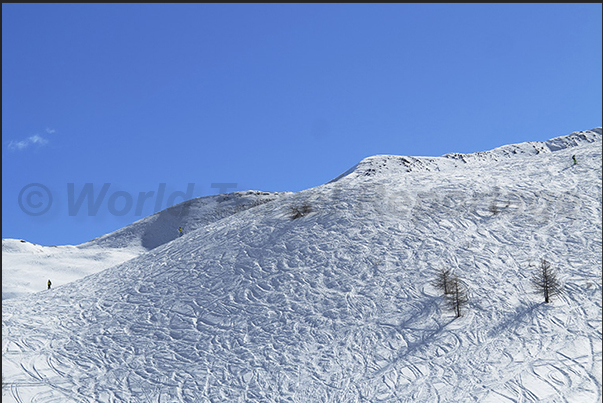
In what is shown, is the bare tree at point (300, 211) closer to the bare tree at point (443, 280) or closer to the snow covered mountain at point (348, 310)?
the snow covered mountain at point (348, 310)

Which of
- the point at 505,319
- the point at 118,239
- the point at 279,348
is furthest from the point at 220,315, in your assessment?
the point at 118,239

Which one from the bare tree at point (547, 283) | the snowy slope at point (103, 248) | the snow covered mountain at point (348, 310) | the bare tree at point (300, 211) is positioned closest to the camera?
the snow covered mountain at point (348, 310)

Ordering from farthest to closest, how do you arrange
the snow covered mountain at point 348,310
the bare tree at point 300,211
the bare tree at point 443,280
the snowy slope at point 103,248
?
the snowy slope at point 103,248 → the bare tree at point 300,211 → the bare tree at point 443,280 → the snow covered mountain at point 348,310

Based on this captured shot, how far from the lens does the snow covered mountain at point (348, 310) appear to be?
39.5 ft

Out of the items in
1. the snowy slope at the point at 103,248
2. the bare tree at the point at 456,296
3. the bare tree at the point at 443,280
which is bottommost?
A: the bare tree at the point at 456,296

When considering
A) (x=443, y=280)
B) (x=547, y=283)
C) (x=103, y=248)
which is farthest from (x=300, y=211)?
(x=103, y=248)

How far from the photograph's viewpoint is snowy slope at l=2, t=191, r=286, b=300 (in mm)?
32544

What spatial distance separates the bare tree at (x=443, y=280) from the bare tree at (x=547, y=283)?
2538mm

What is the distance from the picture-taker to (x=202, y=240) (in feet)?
75.7

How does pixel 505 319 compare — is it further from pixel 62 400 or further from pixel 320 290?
pixel 62 400

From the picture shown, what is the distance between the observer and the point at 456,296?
14211 millimetres

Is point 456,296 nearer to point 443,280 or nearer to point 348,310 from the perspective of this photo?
point 443,280

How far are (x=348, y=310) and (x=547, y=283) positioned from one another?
588 cm

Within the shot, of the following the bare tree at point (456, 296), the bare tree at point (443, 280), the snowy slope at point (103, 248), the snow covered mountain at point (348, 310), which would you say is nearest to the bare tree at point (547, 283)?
the snow covered mountain at point (348, 310)
